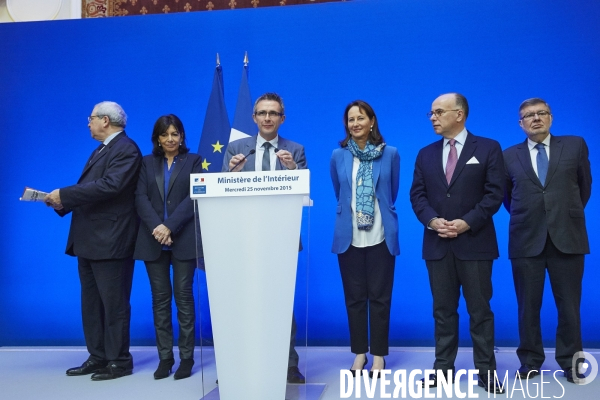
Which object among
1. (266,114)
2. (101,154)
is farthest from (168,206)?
(266,114)

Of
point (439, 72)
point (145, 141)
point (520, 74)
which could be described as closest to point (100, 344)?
point (145, 141)

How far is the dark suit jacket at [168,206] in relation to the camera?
3.30 metres

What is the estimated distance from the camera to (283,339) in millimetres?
2324

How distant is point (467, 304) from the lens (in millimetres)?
2975

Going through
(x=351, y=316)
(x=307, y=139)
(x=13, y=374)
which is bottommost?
(x=13, y=374)

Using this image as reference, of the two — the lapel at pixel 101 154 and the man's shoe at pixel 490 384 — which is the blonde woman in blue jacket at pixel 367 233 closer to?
the man's shoe at pixel 490 384

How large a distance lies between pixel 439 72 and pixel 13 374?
11.8 ft

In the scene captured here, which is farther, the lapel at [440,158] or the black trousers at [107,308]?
the black trousers at [107,308]

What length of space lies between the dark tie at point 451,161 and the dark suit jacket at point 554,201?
17.8 inches

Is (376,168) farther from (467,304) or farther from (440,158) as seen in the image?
(467,304)

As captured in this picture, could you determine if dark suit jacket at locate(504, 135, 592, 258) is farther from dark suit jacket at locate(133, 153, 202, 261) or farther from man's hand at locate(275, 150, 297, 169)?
dark suit jacket at locate(133, 153, 202, 261)

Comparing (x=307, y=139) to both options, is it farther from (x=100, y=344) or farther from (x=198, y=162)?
(x=100, y=344)

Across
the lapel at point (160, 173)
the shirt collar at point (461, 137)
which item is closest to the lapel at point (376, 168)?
the shirt collar at point (461, 137)

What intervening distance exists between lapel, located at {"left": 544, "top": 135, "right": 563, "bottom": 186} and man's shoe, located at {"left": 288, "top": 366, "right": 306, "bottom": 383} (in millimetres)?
1691
